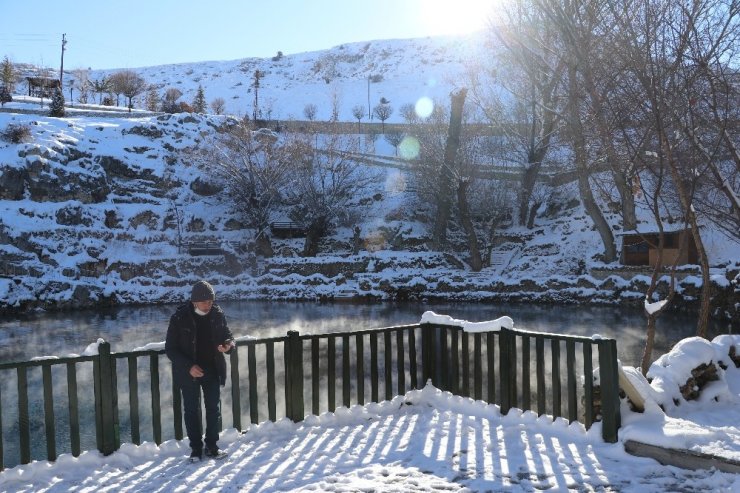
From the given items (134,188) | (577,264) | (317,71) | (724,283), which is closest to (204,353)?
(724,283)

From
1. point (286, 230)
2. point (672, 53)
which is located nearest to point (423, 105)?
point (286, 230)

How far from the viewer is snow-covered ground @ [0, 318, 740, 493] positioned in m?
5.09

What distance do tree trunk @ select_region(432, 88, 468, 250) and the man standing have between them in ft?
97.2

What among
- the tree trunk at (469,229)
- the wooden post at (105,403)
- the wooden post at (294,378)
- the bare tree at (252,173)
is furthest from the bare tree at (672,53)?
the bare tree at (252,173)

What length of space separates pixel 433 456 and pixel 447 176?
99.0 ft

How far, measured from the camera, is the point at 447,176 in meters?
35.1

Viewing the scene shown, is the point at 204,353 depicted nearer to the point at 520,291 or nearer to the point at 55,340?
the point at 55,340

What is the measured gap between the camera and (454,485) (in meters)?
5.04

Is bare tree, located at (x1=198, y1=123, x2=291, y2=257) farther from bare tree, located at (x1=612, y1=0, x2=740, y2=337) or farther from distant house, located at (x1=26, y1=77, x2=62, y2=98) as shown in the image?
bare tree, located at (x1=612, y1=0, x2=740, y2=337)

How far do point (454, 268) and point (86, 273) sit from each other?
19465mm

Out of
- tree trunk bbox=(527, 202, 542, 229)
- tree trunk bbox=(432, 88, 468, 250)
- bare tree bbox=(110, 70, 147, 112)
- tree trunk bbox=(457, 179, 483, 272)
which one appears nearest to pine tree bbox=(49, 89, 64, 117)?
bare tree bbox=(110, 70, 147, 112)

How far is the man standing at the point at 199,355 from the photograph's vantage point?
5.71 m

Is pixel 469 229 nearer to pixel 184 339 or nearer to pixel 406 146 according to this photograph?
pixel 406 146

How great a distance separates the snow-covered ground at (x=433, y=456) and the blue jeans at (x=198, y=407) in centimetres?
22
